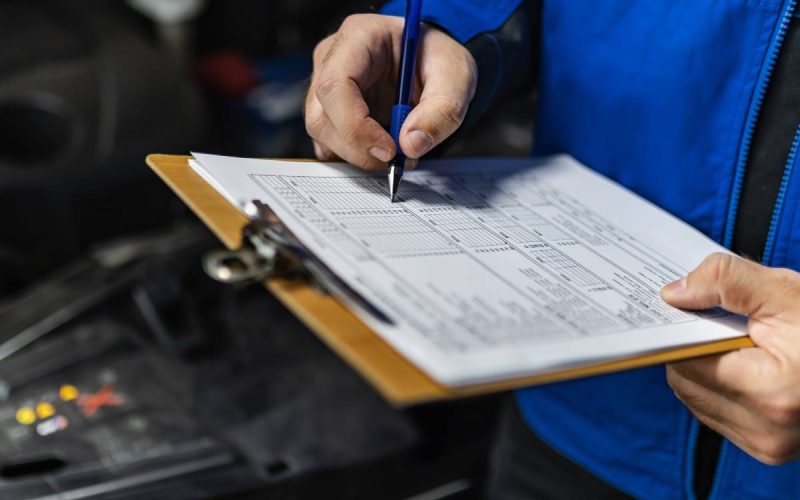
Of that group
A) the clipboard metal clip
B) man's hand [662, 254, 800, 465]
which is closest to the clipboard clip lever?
the clipboard metal clip

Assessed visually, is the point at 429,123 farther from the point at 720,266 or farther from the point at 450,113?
the point at 720,266

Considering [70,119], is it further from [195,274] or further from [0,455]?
[0,455]

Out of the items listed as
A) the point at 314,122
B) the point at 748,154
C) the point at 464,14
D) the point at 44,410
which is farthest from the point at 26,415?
the point at 748,154

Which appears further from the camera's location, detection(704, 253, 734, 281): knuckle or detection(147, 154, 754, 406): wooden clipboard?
detection(704, 253, 734, 281): knuckle

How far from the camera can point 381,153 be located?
454 mm

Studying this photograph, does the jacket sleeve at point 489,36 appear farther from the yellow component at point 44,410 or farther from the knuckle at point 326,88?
the yellow component at point 44,410

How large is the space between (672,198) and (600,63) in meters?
0.11

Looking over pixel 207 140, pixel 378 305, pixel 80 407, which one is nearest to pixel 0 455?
pixel 80 407

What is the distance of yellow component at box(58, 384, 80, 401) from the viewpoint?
634 mm

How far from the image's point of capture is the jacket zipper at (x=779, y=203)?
46cm

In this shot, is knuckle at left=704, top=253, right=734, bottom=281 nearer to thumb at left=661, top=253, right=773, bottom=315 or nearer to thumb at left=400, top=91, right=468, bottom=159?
thumb at left=661, top=253, right=773, bottom=315

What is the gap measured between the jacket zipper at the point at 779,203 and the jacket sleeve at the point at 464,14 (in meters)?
0.22

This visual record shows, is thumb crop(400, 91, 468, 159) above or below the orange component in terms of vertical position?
above

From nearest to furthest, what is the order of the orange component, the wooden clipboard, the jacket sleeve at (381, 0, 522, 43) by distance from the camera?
the wooden clipboard, the jacket sleeve at (381, 0, 522, 43), the orange component
